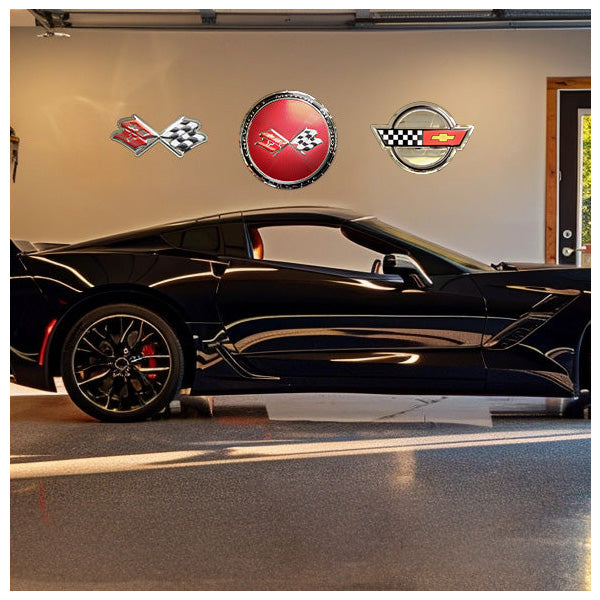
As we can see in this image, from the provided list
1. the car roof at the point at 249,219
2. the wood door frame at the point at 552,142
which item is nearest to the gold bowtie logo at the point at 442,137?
the wood door frame at the point at 552,142

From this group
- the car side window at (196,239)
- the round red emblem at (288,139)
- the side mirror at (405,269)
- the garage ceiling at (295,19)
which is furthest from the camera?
the round red emblem at (288,139)

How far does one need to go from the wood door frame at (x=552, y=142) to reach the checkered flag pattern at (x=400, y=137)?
1.14m

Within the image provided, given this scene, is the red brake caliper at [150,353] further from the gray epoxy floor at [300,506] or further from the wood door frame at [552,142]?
the wood door frame at [552,142]

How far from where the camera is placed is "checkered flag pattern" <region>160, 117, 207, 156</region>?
8961mm

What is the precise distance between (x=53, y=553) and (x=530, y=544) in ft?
4.58

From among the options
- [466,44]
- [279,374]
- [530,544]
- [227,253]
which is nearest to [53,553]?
[530,544]

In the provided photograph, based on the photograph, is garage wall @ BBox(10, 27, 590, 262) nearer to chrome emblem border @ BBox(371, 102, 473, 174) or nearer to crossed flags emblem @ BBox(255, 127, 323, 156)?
chrome emblem border @ BBox(371, 102, 473, 174)

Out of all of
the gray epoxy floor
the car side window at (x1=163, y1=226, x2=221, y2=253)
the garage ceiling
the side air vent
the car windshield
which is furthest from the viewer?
the garage ceiling

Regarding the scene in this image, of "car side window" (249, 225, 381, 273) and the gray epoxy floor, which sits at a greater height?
"car side window" (249, 225, 381, 273)

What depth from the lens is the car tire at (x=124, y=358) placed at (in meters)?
5.25

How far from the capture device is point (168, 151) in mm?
8977

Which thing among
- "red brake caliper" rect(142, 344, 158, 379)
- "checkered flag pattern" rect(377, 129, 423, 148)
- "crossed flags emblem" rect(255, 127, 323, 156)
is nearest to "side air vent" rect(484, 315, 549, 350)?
"red brake caliper" rect(142, 344, 158, 379)

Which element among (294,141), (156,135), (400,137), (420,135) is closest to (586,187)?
(420,135)

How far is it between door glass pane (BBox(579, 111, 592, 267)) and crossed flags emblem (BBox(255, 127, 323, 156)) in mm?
2324
